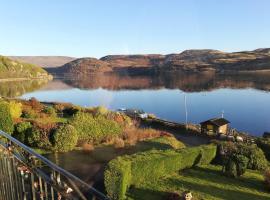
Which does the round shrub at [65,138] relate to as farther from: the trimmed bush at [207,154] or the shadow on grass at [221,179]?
the trimmed bush at [207,154]

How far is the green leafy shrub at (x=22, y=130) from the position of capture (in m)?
22.6

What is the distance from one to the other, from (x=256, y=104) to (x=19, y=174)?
7377 centimetres

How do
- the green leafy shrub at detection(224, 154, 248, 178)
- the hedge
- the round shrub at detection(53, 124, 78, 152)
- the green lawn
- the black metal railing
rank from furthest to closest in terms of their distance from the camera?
1. the round shrub at detection(53, 124, 78, 152)
2. the green leafy shrub at detection(224, 154, 248, 178)
3. the green lawn
4. the hedge
5. the black metal railing

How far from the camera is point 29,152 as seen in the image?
3.55 meters

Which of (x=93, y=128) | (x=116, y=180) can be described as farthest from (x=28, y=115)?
(x=116, y=180)

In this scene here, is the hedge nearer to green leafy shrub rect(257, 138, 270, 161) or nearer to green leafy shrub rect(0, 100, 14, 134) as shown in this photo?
green leafy shrub rect(257, 138, 270, 161)

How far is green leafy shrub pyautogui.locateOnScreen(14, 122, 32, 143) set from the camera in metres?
22.6

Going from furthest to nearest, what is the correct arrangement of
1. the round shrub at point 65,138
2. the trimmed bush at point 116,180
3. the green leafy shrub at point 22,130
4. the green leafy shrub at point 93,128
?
the green leafy shrub at point 93,128, the green leafy shrub at point 22,130, the round shrub at point 65,138, the trimmed bush at point 116,180

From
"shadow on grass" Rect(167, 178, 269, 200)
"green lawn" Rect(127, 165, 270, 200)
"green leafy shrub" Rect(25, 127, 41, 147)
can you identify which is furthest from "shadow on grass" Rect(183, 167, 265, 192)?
"green leafy shrub" Rect(25, 127, 41, 147)

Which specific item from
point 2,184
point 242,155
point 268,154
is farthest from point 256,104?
point 2,184

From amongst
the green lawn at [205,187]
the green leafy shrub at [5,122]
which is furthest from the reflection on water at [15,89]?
the green lawn at [205,187]

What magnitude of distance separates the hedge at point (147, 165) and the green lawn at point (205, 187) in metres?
0.41

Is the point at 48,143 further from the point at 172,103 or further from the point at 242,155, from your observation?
the point at 172,103

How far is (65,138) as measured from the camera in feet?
68.5
